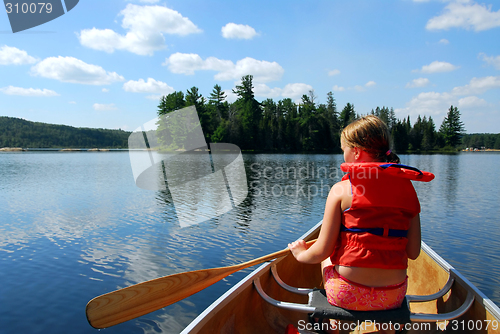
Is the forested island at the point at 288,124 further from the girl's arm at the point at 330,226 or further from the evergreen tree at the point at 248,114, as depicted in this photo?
the girl's arm at the point at 330,226

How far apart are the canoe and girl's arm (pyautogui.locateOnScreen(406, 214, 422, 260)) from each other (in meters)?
0.46

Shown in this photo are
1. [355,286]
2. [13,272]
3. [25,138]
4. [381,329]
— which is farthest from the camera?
[25,138]

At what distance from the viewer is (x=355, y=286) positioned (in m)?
1.92

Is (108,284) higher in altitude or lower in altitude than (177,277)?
lower

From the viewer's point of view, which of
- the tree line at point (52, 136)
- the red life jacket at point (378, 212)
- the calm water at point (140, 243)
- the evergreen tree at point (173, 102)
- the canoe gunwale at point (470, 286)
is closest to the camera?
the red life jacket at point (378, 212)

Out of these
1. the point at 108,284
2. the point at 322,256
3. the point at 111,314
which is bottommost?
the point at 108,284

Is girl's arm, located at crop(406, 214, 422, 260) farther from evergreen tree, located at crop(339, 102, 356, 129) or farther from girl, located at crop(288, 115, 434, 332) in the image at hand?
evergreen tree, located at crop(339, 102, 356, 129)

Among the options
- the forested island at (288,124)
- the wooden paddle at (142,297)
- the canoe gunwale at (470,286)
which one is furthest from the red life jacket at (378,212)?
the forested island at (288,124)

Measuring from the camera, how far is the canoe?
7.50ft

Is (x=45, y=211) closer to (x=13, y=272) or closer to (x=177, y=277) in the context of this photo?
(x=13, y=272)

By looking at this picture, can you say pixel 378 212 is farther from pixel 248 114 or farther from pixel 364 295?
pixel 248 114

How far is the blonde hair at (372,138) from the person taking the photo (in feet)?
6.27

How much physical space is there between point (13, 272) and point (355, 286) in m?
6.20

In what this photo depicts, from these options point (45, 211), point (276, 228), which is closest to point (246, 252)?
point (276, 228)
